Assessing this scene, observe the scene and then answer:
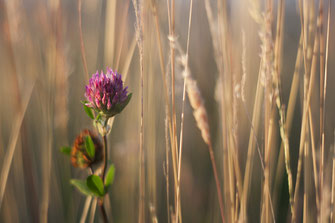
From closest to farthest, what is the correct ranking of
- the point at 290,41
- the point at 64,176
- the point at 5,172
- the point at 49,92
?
the point at 5,172, the point at 49,92, the point at 64,176, the point at 290,41

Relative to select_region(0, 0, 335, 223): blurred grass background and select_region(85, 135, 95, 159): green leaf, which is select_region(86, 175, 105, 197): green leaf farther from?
select_region(0, 0, 335, 223): blurred grass background

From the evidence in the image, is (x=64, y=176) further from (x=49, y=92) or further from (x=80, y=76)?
(x=80, y=76)

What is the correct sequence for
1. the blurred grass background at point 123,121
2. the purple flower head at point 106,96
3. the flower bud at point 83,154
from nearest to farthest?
1. the purple flower head at point 106,96
2. the flower bud at point 83,154
3. the blurred grass background at point 123,121

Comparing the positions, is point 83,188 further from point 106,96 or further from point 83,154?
point 106,96

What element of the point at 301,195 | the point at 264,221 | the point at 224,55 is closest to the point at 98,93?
the point at 224,55

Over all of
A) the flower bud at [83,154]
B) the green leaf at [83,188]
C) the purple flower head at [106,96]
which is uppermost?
the purple flower head at [106,96]

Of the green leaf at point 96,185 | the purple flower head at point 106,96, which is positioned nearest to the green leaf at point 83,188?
the green leaf at point 96,185

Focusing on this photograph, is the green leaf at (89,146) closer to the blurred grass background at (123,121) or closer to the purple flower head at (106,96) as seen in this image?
the purple flower head at (106,96)
